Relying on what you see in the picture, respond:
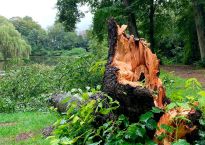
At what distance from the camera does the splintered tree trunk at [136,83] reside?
4441 mm

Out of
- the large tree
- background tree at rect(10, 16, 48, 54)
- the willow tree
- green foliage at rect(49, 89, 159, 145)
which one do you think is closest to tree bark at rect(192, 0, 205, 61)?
the large tree

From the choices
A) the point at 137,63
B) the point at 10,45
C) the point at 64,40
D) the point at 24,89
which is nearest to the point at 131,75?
the point at 137,63

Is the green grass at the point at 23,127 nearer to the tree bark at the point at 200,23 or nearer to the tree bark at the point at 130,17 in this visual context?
the tree bark at the point at 200,23

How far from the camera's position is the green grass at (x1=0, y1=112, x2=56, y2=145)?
8.98m

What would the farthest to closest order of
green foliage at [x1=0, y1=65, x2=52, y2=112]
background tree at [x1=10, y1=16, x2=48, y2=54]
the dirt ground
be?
background tree at [x1=10, y1=16, x2=48, y2=54]
the dirt ground
green foliage at [x1=0, y1=65, x2=52, y2=112]

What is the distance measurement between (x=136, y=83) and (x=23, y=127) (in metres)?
7.19

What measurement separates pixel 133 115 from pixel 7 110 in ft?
38.2

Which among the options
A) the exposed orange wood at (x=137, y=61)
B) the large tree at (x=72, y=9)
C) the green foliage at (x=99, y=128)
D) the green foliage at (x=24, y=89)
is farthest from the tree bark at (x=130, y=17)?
the green foliage at (x=99, y=128)

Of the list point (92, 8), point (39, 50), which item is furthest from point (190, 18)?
point (39, 50)

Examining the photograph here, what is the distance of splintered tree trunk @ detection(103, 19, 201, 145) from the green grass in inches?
146

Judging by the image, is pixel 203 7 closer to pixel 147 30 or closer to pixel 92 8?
pixel 147 30

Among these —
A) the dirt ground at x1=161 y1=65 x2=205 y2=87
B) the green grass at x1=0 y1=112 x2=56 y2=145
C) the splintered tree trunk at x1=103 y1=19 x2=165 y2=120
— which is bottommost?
the green grass at x1=0 y1=112 x2=56 y2=145

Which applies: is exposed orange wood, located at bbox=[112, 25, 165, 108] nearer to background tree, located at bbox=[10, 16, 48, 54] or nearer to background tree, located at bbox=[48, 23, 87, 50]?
background tree, located at bbox=[48, 23, 87, 50]

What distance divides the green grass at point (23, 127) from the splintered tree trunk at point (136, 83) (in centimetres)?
371
